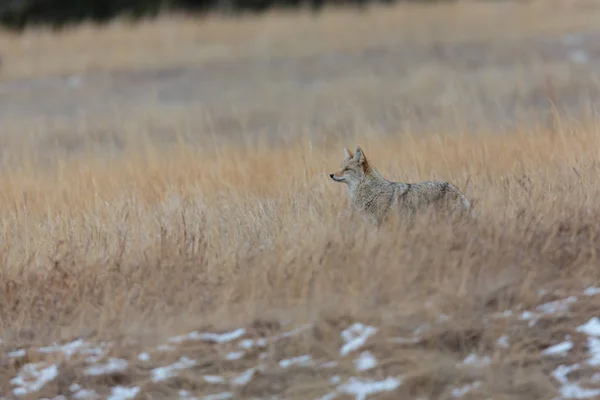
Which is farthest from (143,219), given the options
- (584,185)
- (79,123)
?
(79,123)

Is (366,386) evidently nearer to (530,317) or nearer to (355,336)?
(355,336)

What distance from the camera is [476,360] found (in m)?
4.00

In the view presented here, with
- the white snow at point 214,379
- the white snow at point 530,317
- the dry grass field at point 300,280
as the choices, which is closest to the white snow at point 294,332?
the dry grass field at point 300,280

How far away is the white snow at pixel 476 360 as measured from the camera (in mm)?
3977

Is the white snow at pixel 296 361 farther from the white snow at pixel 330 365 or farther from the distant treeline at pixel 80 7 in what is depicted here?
the distant treeline at pixel 80 7

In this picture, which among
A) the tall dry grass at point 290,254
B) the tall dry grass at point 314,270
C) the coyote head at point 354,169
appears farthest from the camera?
the coyote head at point 354,169

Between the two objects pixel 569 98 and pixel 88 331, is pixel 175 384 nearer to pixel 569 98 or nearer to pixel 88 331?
pixel 88 331

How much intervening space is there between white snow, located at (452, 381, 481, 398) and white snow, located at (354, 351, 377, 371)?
1.27 feet

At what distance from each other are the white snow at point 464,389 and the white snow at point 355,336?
0.50m

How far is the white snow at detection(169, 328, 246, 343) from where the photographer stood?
14.1ft

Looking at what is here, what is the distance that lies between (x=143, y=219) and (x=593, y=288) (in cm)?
262

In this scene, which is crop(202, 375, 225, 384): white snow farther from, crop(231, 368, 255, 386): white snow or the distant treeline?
the distant treeline

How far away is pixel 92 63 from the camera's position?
14617 mm

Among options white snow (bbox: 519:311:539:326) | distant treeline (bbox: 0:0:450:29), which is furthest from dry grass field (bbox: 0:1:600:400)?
distant treeline (bbox: 0:0:450:29)
